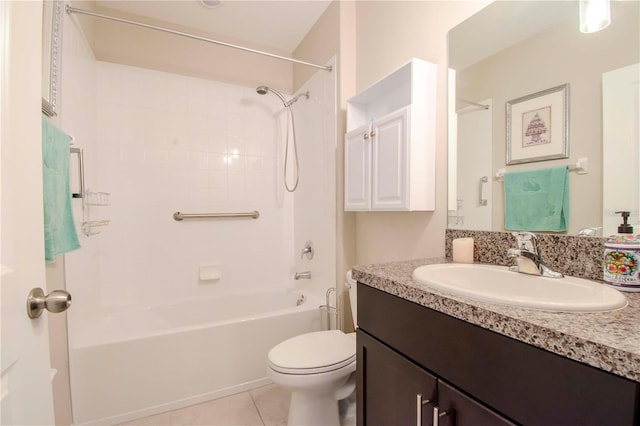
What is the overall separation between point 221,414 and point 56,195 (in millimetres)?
1369

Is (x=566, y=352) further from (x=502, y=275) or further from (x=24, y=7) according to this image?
(x=24, y=7)

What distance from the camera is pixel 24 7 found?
0.53 metres

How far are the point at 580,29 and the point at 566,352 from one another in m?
0.97

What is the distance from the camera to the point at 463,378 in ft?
2.02

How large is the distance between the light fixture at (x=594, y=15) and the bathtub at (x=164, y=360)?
6.23 ft

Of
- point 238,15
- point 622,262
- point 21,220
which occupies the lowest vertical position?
point 622,262

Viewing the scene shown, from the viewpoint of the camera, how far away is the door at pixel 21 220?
1.52 ft

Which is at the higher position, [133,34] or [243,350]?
[133,34]

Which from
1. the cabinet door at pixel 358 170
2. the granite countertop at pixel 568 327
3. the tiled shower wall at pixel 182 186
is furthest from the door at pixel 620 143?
the tiled shower wall at pixel 182 186

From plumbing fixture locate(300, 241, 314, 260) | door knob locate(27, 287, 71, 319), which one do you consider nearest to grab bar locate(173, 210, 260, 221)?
plumbing fixture locate(300, 241, 314, 260)

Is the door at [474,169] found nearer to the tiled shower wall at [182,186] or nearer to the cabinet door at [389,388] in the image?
the cabinet door at [389,388]

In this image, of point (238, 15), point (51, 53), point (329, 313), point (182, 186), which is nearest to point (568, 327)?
point (329, 313)

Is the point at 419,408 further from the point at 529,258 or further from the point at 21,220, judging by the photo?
the point at 21,220

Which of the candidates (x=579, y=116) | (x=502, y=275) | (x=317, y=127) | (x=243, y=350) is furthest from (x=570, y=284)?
(x=317, y=127)
